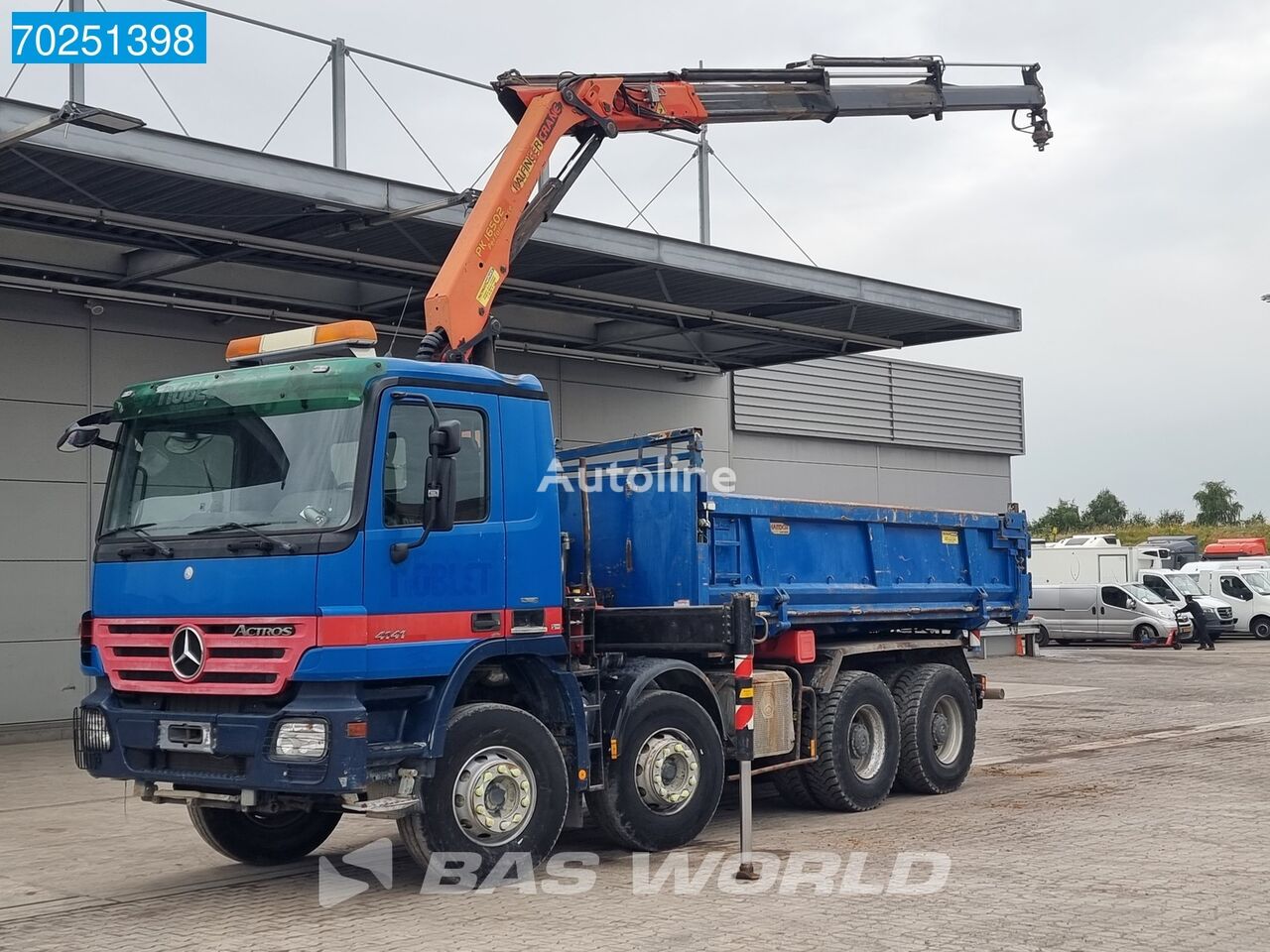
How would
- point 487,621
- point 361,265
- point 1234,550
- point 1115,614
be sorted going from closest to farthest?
point 487,621 < point 361,265 < point 1115,614 < point 1234,550

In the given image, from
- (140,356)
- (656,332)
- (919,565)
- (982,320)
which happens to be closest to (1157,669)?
(982,320)

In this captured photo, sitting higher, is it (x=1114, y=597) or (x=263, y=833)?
(x=1114, y=597)

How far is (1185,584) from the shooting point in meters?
39.4

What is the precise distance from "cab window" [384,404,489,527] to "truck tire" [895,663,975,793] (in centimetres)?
508

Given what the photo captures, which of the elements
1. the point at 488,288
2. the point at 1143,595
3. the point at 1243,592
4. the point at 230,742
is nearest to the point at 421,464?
the point at 230,742

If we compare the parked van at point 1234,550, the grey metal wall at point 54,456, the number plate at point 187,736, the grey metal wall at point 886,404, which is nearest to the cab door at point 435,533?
the number plate at point 187,736

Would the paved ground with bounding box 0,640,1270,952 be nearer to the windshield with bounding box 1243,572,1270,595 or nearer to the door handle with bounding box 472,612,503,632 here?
the door handle with bounding box 472,612,503,632

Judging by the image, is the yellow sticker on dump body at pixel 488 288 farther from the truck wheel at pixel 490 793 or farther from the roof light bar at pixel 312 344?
the truck wheel at pixel 490 793

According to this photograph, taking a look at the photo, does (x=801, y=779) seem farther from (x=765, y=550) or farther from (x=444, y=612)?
(x=444, y=612)

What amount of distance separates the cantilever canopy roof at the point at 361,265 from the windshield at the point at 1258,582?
70.5 feet

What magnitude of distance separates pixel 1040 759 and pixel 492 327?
25.0 ft

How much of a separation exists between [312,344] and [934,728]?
6.44 m

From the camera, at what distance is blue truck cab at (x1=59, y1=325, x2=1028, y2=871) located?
7746 millimetres

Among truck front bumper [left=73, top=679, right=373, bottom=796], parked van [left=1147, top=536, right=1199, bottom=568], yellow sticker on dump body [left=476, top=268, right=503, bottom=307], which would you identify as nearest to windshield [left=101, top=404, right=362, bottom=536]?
truck front bumper [left=73, top=679, right=373, bottom=796]
